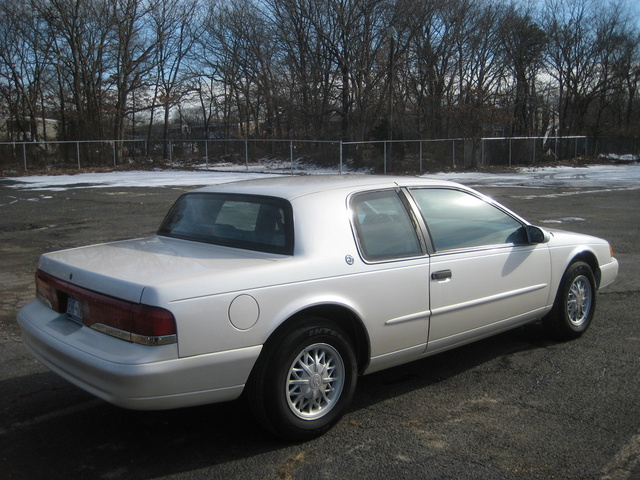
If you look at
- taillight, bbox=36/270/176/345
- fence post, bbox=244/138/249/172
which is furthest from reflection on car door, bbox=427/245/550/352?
fence post, bbox=244/138/249/172

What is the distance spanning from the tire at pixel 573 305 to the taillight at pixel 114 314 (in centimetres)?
343

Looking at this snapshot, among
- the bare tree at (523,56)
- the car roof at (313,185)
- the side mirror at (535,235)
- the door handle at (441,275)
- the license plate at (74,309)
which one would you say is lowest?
the license plate at (74,309)

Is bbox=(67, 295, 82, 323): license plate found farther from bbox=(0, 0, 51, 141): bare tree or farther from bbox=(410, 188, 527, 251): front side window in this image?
bbox=(0, 0, 51, 141): bare tree

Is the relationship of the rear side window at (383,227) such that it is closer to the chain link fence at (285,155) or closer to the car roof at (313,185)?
the car roof at (313,185)

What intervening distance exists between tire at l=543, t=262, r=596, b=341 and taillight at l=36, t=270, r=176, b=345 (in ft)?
11.2

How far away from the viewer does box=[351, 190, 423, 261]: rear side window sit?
3.94m

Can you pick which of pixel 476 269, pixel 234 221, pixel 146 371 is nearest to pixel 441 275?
pixel 476 269

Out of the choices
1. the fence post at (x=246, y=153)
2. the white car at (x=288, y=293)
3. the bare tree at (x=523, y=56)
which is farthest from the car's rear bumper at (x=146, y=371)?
the bare tree at (x=523, y=56)

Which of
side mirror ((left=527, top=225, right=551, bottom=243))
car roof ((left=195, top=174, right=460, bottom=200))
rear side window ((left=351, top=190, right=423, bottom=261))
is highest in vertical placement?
car roof ((left=195, top=174, right=460, bottom=200))

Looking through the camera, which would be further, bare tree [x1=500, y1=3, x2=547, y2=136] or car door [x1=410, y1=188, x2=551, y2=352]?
bare tree [x1=500, y1=3, x2=547, y2=136]

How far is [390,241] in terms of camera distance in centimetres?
405

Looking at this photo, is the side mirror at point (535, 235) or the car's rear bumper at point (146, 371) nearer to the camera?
the car's rear bumper at point (146, 371)

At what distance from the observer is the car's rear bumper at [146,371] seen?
3.05m

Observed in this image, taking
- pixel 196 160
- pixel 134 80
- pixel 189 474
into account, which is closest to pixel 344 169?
pixel 196 160
